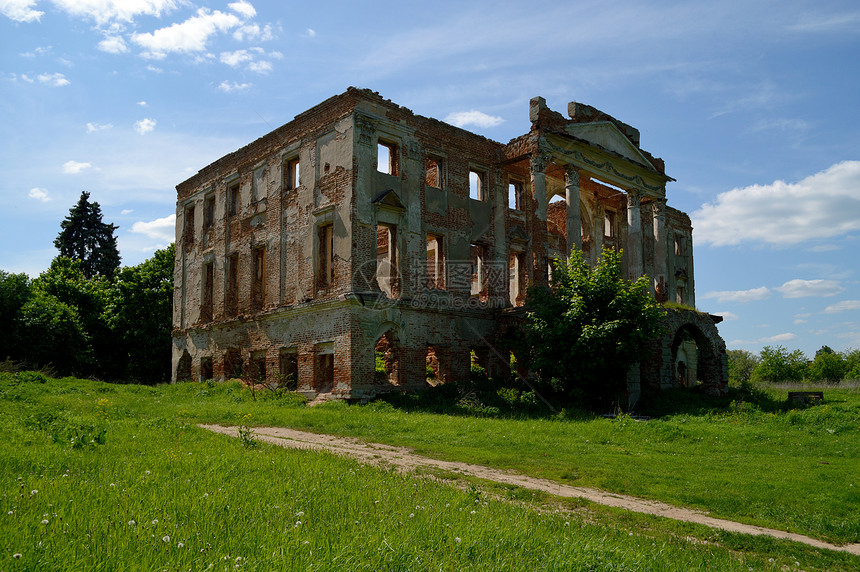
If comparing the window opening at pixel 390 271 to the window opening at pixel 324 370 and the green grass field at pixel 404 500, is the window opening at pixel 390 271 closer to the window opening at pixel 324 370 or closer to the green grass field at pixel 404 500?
the window opening at pixel 324 370

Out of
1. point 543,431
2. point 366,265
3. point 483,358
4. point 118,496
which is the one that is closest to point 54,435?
point 118,496

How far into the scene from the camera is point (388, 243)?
84.5 feet

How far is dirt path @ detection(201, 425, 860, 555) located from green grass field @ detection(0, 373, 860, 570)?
403 millimetres

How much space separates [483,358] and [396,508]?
18504 mm

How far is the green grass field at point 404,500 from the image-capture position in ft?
14.9

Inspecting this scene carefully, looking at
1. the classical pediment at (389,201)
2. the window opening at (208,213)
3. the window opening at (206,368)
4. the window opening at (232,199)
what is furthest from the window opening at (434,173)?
the window opening at (206,368)

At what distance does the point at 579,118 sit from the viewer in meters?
26.5

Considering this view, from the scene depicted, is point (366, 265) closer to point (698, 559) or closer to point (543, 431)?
point (543, 431)

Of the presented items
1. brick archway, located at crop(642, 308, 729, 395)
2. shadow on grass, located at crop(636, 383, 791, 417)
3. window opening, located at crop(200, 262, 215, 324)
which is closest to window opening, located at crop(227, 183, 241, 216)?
window opening, located at crop(200, 262, 215, 324)

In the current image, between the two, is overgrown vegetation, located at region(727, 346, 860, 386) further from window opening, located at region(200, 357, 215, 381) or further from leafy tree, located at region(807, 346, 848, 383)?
window opening, located at region(200, 357, 215, 381)

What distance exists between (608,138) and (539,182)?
4.93m

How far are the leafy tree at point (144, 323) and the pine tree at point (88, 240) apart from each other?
13242 millimetres

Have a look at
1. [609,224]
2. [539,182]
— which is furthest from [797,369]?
[539,182]

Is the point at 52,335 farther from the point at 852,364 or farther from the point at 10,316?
the point at 852,364
